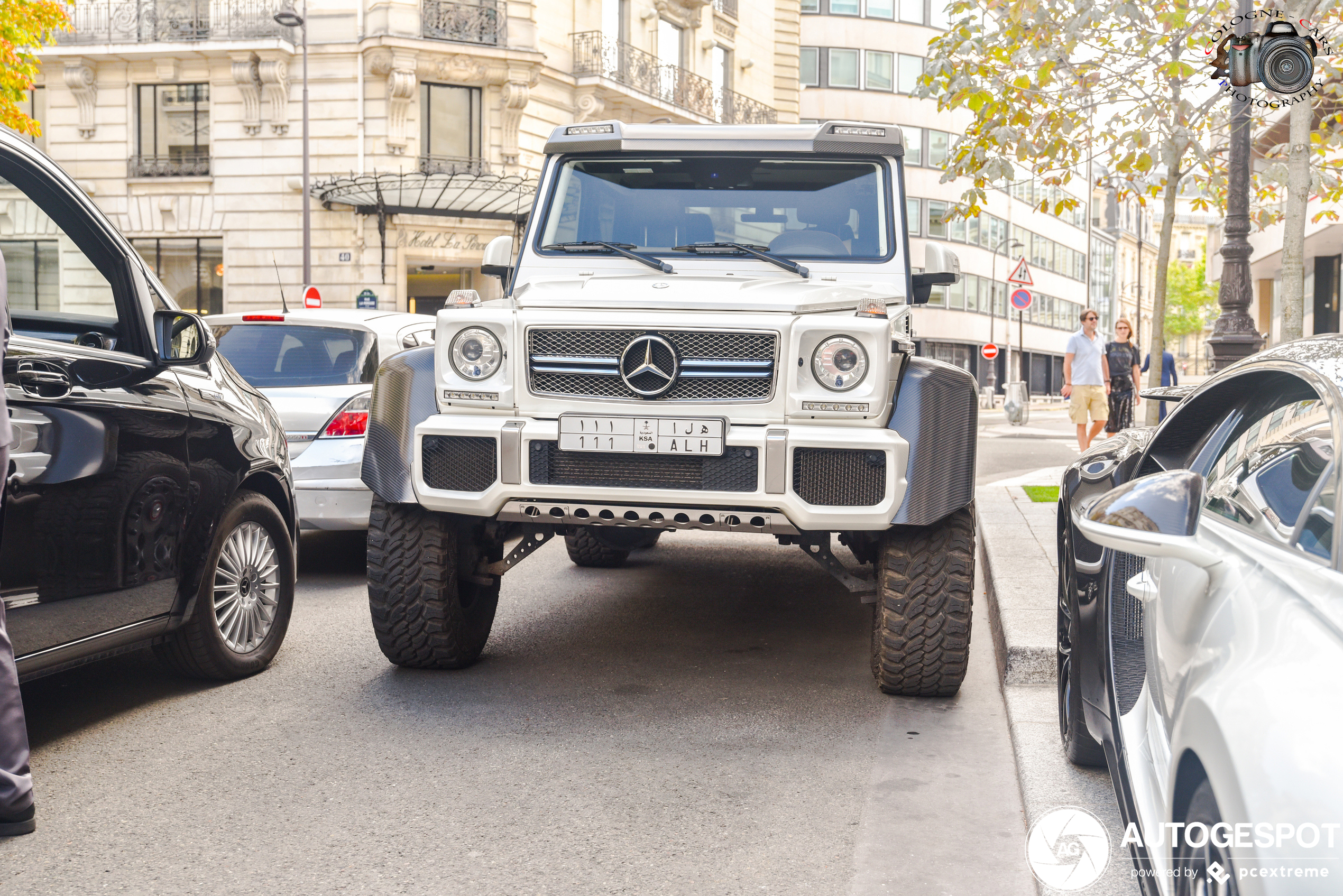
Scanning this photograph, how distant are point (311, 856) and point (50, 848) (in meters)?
0.68

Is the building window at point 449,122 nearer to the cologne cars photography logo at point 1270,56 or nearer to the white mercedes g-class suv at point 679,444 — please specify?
the cologne cars photography logo at point 1270,56

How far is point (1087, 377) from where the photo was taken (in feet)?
51.9

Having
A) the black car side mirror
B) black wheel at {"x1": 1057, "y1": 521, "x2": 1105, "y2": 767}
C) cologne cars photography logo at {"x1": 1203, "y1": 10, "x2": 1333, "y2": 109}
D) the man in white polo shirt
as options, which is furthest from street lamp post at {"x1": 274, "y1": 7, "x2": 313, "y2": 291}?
black wheel at {"x1": 1057, "y1": 521, "x2": 1105, "y2": 767}

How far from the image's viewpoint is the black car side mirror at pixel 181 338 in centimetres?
451

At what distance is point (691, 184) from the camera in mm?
5980

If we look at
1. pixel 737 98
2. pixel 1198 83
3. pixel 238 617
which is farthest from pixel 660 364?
pixel 737 98

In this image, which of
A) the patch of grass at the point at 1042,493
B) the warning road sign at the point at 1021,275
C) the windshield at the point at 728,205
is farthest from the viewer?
the warning road sign at the point at 1021,275

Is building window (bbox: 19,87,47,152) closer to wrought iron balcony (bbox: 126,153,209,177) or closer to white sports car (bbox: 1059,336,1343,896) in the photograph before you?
wrought iron balcony (bbox: 126,153,209,177)

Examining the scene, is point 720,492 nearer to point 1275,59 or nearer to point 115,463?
point 115,463

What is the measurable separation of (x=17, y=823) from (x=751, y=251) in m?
3.60

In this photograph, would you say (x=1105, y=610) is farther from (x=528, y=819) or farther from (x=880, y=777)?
(x=528, y=819)

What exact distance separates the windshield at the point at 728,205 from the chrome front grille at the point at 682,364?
1270mm

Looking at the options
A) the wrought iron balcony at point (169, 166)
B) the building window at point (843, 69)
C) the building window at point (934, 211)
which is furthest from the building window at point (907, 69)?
the wrought iron balcony at point (169, 166)

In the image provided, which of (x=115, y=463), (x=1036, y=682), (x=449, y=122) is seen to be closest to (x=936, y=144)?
(x=449, y=122)
